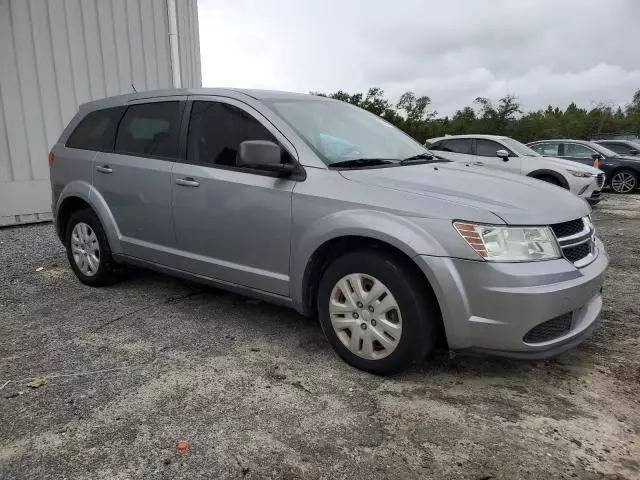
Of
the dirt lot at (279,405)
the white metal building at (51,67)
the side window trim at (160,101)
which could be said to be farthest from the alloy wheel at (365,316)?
the white metal building at (51,67)

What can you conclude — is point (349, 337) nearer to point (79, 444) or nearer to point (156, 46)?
point (79, 444)

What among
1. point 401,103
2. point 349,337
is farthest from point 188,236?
point 401,103

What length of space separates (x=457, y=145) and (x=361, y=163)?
28.3 ft

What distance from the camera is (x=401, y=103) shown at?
38562mm

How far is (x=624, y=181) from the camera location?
13664 millimetres

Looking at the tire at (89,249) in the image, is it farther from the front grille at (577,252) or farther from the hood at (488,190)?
the front grille at (577,252)

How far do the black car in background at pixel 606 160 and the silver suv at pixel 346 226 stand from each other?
440 inches

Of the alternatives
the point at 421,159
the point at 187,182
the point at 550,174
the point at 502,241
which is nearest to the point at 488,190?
the point at 502,241

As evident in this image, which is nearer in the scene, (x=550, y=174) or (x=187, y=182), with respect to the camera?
(x=187, y=182)

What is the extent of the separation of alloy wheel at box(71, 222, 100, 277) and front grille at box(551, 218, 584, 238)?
3.69 m

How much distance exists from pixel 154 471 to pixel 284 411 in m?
0.71

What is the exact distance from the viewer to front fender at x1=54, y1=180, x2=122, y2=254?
4430 millimetres

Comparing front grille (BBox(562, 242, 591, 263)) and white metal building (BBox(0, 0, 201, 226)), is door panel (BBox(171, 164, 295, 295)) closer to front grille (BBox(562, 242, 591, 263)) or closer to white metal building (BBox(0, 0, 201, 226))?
front grille (BBox(562, 242, 591, 263))

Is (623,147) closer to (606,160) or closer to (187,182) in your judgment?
(606,160)
